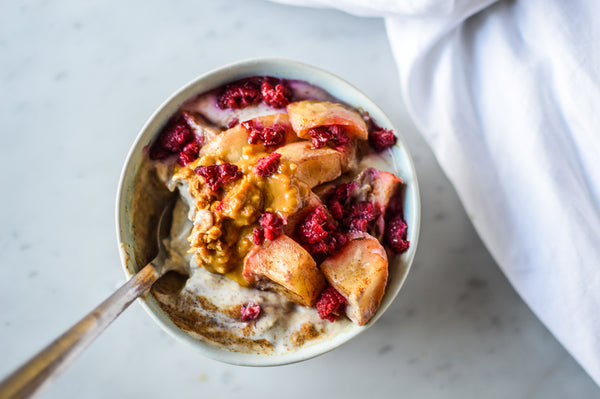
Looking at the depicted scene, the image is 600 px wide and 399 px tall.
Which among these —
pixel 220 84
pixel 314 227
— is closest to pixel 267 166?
pixel 314 227

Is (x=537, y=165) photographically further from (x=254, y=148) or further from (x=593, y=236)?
(x=254, y=148)

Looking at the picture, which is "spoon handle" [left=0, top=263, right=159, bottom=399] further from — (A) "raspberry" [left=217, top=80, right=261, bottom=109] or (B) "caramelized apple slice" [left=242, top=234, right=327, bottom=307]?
(A) "raspberry" [left=217, top=80, right=261, bottom=109]

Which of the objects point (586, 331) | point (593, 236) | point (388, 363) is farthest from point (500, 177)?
point (388, 363)

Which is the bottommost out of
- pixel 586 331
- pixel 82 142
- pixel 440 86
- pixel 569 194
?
pixel 586 331

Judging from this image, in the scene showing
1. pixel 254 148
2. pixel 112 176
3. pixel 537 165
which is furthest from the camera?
pixel 112 176

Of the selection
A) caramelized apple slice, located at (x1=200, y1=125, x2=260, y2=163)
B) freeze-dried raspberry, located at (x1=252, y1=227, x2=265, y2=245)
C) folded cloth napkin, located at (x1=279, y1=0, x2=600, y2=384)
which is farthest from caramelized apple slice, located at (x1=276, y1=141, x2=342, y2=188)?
folded cloth napkin, located at (x1=279, y1=0, x2=600, y2=384)

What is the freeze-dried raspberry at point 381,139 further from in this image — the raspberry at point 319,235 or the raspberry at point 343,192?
the raspberry at point 319,235
